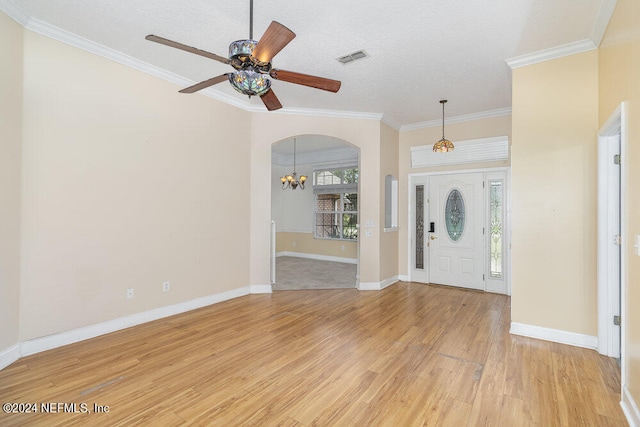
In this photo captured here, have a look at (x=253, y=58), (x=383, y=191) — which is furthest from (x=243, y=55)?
(x=383, y=191)

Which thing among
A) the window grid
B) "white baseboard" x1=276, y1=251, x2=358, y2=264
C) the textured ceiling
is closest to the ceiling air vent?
the textured ceiling

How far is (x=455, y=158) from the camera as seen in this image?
5.51 metres

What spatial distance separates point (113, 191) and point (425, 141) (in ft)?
17.1

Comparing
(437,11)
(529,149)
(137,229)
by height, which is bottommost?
(137,229)

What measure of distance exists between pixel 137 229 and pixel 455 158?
521cm

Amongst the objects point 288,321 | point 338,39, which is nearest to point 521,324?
point 288,321

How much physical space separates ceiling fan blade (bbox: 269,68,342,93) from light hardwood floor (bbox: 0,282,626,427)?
7.88 feet

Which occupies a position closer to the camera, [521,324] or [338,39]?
[338,39]

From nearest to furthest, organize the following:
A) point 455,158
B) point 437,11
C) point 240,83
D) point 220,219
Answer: point 240,83
point 437,11
point 220,219
point 455,158

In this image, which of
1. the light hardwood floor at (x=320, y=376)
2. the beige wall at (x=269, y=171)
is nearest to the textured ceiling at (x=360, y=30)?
the beige wall at (x=269, y=171)

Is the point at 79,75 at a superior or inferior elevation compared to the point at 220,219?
superior

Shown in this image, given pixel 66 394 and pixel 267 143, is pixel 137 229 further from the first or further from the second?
pixel 267 143

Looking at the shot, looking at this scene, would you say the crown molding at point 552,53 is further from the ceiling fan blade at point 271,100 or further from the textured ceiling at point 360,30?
the ceiling fan blade at point 271,100

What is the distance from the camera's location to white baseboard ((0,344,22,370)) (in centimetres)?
257
